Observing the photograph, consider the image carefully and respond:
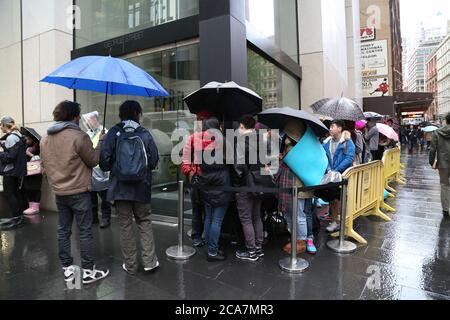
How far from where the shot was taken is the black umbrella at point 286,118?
3.83 metres

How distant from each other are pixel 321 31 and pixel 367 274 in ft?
26.5

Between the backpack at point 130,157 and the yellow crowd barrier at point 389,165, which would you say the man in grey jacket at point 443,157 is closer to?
the yellow crowd barrier at point 389,165

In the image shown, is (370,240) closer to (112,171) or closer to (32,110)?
(112,171)

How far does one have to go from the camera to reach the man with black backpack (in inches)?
135

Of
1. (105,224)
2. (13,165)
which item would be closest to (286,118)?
(105,224)

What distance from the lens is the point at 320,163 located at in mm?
4152

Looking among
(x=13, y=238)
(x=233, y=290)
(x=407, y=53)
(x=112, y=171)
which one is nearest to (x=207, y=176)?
(x=112, y=171)

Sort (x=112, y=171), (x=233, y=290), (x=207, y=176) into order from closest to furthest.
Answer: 1. (x=233, y=290)
2. (x=112, y=171)
3. (x=207, y=176)

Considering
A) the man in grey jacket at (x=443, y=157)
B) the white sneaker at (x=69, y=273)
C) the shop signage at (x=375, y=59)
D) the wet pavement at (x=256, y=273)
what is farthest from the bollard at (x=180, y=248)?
the shop signage at (x=375, y=59)

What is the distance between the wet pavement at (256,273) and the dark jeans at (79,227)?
0.29m

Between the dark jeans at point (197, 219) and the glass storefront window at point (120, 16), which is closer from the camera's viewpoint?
the dark jeans at point (197, 219)

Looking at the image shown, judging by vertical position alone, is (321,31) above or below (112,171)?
above

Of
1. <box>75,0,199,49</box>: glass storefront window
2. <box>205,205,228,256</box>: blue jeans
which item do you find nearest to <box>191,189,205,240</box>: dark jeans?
<box>205,205,228,256</box>: blue jeans

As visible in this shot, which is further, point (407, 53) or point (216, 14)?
point (407, 53)
